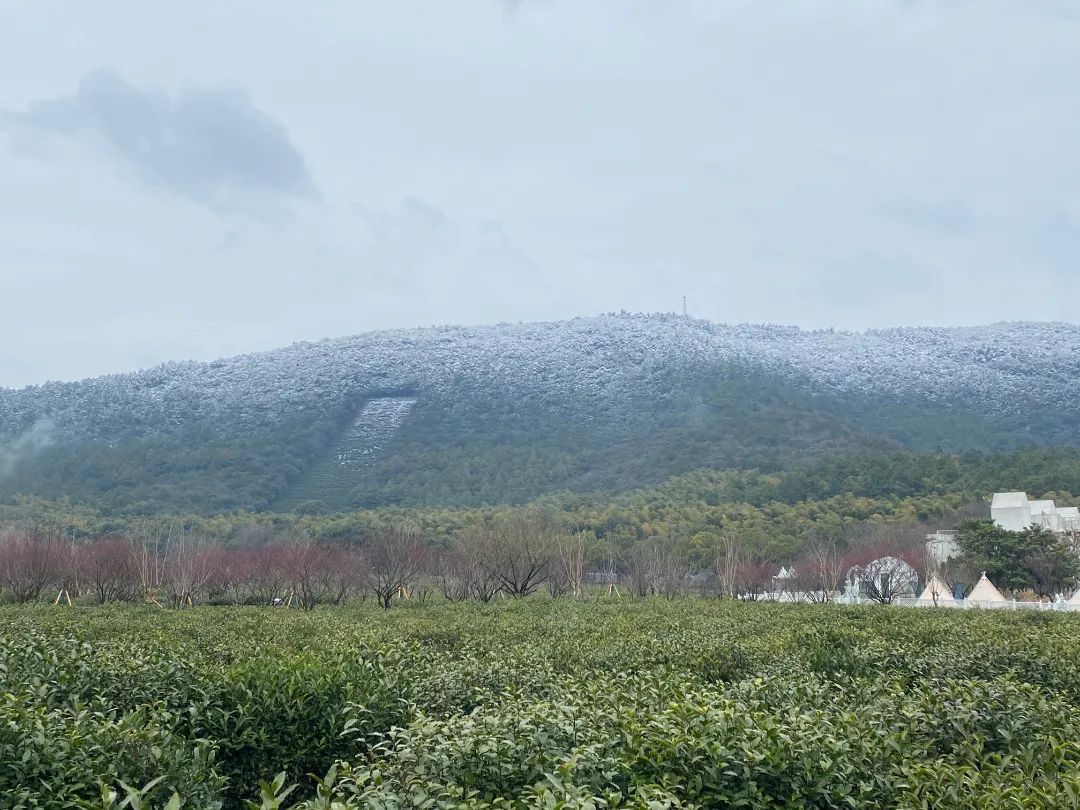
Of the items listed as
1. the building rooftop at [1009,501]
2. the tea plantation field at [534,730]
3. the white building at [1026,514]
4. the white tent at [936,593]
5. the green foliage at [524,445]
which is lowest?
the white tent at [936,593]

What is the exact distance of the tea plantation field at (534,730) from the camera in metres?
4.27

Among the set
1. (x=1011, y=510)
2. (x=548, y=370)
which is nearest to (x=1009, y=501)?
(x=1011, y=510)

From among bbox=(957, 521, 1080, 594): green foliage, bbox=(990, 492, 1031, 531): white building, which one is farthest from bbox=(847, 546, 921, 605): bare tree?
bbox=(990, 492, 1031, 531): white building

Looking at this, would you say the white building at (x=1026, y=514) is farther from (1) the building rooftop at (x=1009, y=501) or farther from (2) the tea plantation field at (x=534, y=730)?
(2) the tea plantation field at (x=534, y=730)

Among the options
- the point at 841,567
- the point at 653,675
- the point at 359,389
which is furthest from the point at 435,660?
the point at 359,389

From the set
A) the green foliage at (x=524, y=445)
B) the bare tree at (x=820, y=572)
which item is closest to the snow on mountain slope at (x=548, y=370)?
the green foliage at (x=524, y=445)

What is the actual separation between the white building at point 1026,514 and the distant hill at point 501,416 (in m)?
27.4

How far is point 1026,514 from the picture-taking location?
54.5 metres

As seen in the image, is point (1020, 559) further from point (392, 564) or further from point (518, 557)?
point (392, 564)

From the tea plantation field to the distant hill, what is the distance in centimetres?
7255

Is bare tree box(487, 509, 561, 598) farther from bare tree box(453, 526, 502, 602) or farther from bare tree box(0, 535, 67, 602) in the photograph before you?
bare tree box(0, 535, 67, 602)

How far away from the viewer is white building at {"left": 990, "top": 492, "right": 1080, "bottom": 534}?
53.9m

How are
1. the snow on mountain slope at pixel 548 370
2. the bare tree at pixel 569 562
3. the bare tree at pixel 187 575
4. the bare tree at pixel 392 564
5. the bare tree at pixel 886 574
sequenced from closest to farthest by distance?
the bare tree at pixel 187 575 < the bare tree at pixel 392 564 < the bare tree at pixel 886 574 < the bare tree at pixel 569 562 < the snow on mountain slope at pixel 548 370

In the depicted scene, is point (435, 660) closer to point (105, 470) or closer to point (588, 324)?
point (105, 470)
